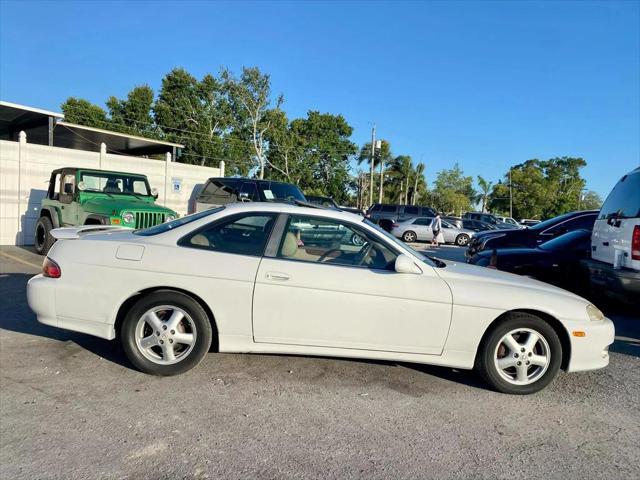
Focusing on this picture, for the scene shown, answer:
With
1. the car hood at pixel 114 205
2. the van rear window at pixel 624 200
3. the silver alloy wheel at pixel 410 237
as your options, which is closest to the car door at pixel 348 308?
the van rear window at pixel 624 200

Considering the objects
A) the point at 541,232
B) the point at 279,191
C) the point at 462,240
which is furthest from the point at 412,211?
the point at 279,191

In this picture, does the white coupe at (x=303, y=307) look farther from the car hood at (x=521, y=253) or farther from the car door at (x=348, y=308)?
the car hood at (x=521, y=253)

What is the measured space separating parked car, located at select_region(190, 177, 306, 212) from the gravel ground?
713 cm

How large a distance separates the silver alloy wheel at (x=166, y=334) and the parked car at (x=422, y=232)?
1965 centimetres

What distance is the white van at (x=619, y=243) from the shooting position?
16.9 feet

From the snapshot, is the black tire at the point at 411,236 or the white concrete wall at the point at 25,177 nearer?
the white concrete wall at the point at 25,177

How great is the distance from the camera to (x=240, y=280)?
148 inches

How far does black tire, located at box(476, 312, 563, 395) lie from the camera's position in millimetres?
3805

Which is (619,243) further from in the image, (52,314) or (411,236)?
(411,236)

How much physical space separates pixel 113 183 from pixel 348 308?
8005mm

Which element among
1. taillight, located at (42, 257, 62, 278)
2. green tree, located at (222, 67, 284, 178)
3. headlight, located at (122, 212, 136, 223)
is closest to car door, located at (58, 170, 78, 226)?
headlight, located at (122, 212, 136, 223)

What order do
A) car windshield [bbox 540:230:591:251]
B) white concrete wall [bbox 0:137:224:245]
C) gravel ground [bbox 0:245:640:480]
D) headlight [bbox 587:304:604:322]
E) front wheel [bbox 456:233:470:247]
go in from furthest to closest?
front wheel [bbox 456:233:470:247]
white concrete wall [bbox 0:137:224:245]
car windshield [bbox 540:230:591:251]
headlight [bbox 587:304:604:322]
gravel ground [bbox 0:245:640:480]

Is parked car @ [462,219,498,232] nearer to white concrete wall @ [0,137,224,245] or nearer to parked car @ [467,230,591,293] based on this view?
parked car @ [467,230,591,293]

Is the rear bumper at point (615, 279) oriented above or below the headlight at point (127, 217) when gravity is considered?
below
